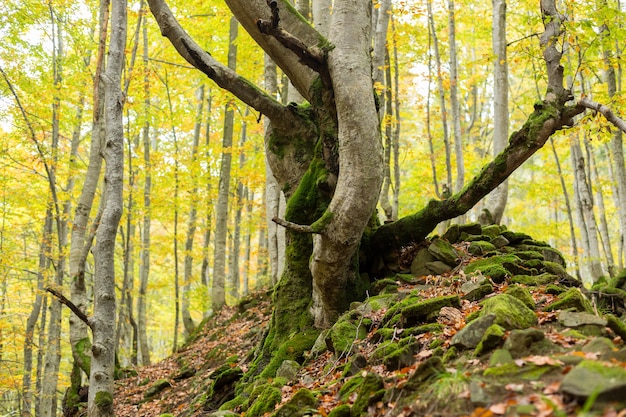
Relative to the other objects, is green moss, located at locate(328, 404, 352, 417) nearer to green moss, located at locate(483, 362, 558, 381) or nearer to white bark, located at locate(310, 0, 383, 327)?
green moss, located at locate(483, 362, 558, 381)

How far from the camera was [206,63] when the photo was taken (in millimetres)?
5684

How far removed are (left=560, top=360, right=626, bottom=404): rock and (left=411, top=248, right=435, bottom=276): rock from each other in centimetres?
364

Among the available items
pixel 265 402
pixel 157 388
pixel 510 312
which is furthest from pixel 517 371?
pixel 157 388

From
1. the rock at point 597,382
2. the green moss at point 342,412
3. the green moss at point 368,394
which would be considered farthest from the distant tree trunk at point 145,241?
the rock at point 597,382

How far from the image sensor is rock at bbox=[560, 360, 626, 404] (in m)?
2.15

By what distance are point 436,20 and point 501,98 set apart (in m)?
7.92

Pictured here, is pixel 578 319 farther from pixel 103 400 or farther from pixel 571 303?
pixel 103 400

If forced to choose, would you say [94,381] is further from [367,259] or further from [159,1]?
[159,1]

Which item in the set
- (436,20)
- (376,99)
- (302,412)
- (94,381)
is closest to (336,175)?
(376,99)

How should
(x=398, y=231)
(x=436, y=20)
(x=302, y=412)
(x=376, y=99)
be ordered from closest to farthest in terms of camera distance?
(x=302, y=412) → (x=376, y=99) → (x=398, y=231) → (x=436, y=20)

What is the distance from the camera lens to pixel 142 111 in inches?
594

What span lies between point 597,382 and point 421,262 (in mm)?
3911

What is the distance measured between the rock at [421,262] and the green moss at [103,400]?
3975 mm

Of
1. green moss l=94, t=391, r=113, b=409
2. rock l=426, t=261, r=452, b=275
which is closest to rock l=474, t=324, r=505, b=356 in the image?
rock l=426, t=261, r=452, b=275
